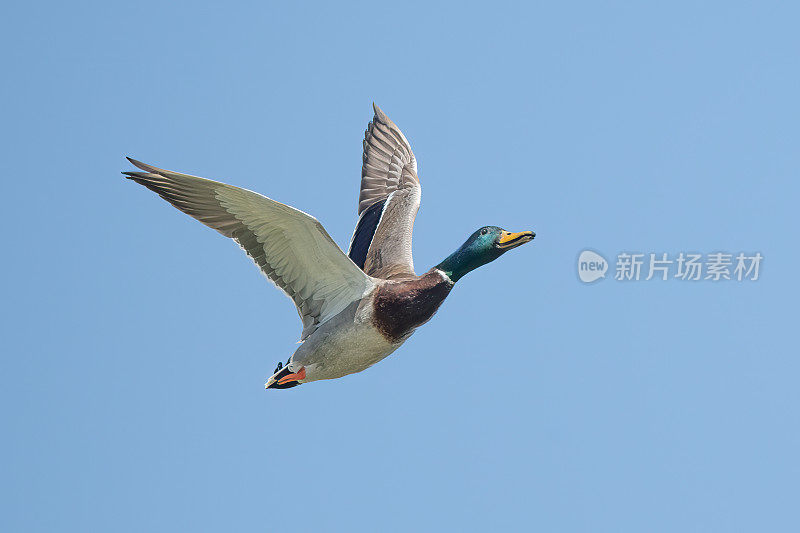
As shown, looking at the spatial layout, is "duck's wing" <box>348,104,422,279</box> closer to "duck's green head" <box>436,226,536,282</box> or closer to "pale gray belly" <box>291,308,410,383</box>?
"duck's green head" <box>436,226,536,282</box>

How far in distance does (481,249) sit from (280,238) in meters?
2.40

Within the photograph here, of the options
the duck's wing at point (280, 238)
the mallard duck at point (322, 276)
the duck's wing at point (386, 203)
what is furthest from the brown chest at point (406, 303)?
the duck's wing at point (386, 203)

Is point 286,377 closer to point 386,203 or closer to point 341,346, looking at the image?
point 341,346

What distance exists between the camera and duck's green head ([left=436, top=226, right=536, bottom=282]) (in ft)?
43.3

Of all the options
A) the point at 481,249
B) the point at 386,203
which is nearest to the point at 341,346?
the point at 481,249

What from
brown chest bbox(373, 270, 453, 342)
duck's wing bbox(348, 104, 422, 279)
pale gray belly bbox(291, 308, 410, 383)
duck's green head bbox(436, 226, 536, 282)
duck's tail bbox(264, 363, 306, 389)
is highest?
duck's wing bbox(348, 104, 422, 279)

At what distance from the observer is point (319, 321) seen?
13047 mm

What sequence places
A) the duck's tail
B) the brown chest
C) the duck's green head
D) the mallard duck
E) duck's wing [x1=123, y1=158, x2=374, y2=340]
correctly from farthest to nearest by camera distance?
the duck's green head → the duck's tail → the brown chest → the mallard duck → duck's wing [x1=123, y1=158, x2=374, y2=340]

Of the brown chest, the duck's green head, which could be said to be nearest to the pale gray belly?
the brown chest

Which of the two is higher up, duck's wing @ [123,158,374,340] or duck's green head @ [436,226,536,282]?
duck's green head @ [436,226,536,282]

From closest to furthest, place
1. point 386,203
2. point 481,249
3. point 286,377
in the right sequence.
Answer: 1. point 286,377
2. point 481,249
3. point 386,203

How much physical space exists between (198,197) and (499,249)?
355 centimetres

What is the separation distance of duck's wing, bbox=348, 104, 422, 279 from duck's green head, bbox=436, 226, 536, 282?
82 centimetres

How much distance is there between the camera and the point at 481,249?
1328 centimetres
